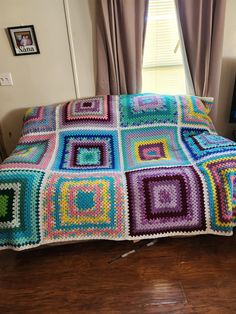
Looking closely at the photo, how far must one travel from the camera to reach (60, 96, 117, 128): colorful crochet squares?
1.79m

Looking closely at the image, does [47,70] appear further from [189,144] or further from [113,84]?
[189,144]

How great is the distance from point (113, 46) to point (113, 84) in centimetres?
30

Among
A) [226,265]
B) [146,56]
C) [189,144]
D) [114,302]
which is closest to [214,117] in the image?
[189,144]

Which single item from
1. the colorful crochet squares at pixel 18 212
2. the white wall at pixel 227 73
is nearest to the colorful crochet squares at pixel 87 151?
the colorful crochet squares at pixel 18 212

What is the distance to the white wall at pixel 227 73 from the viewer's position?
184cm

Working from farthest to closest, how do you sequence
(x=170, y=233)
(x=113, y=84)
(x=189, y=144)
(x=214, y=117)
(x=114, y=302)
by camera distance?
(x=214, y=117) < (x=113, y=84) < (x=189, y=144) < (x=170, y=233) < (x=114, y=302)

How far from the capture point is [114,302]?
1.17m

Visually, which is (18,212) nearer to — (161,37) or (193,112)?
(193,112)

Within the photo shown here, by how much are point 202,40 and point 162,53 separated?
36cm

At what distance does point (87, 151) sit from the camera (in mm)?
1671

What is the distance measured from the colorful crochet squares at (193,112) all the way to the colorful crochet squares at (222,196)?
566 millimetres

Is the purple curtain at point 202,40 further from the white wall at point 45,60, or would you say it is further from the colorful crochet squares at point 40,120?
the colorful crochet squares at point 40,120

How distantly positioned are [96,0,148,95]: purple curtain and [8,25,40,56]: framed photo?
529 mm

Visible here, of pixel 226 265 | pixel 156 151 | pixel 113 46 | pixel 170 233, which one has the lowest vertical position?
pixel 226 265
